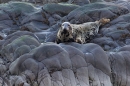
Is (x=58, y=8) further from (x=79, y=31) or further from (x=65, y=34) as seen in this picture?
(x=65, y=34)

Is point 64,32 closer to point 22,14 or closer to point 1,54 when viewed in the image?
point 1,54

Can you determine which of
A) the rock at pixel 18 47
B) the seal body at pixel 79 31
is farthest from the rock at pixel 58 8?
the rock at pixel 18 47

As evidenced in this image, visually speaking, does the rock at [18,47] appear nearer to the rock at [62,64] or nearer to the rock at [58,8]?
the rock at [62,64]

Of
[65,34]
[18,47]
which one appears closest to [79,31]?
[65,34]

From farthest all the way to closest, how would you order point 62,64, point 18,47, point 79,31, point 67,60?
point 79,31, point 18,47, point 67,60, point 62,64

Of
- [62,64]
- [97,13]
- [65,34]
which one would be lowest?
[97,13]

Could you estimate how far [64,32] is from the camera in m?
11.3

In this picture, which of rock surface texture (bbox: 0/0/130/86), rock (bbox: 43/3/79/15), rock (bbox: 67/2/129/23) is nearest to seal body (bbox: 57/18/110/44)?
rock surface texture (bbox: 0/0/130/86)

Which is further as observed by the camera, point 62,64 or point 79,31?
point 79,31

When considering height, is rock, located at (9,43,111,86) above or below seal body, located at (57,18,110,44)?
above

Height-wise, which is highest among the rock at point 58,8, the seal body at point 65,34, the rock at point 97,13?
the seal body at point 65,34

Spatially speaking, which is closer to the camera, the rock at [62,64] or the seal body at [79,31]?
the rock at [62,64]

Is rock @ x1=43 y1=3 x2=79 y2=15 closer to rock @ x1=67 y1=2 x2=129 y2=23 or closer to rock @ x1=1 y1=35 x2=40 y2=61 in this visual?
rock @ x1=67 y1=2 x2=129 y2=23

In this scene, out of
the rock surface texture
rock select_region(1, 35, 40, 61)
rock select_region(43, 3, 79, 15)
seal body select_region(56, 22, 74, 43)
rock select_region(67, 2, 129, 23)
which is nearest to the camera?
the rock surface texture
